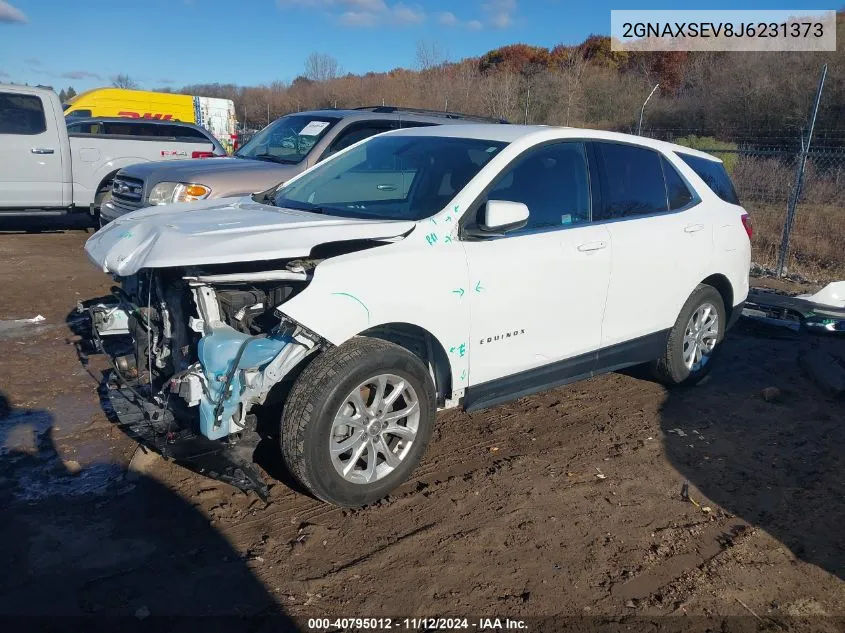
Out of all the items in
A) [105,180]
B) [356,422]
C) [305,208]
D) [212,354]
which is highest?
[105,180]

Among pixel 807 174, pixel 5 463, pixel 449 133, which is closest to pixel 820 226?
pixel 807 174

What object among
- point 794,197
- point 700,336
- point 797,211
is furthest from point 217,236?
point 797,211

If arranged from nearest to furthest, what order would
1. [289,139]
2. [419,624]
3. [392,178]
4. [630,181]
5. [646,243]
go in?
[419,624] → [392,178] → [646,243] → [630,181] → [289,139]

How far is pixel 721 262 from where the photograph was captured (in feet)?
17.8

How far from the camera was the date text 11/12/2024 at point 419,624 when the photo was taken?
2793 mm

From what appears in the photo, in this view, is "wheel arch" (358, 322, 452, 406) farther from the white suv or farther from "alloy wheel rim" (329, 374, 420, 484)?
"alloy wheel rim" (329, 374, 420, 484)

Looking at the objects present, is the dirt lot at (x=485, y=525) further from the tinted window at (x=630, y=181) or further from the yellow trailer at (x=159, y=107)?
the yellow trailer at (x=159, y=107)

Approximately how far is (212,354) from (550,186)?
7.42 ft

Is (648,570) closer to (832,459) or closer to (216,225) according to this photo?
(832,459)

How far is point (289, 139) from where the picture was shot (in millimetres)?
8578

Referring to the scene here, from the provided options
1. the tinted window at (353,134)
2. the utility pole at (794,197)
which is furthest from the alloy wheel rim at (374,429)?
the utility pole at (794,197)

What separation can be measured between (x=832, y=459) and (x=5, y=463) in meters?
4.83

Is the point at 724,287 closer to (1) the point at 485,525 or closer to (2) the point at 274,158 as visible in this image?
(1) the point at 485,525

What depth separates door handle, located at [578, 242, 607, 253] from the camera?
434cm
